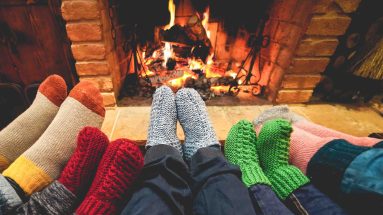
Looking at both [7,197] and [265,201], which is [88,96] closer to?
[7,197]

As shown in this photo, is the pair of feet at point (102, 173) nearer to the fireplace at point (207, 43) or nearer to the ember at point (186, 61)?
the fireplace at point (207, 43)

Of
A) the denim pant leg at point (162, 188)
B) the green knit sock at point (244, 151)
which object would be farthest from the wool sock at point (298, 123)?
the denim pant leg at point (162, 188)

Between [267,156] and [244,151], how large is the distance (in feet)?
0.27

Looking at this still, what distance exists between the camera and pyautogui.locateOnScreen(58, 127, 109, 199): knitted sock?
540mm

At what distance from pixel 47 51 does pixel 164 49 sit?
2.65 feet

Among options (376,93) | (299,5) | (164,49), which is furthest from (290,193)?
(376,93)

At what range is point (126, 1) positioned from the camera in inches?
51.8

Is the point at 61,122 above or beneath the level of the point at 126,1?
beneath

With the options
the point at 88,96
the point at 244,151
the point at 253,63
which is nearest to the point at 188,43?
the point at 253,63

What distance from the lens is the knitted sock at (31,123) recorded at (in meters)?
0.62

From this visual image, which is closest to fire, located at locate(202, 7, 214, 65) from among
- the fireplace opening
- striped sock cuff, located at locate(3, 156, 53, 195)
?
the fireplace opening

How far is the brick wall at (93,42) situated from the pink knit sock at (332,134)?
1.06 meters

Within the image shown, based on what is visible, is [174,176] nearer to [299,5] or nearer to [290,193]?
[290,193]

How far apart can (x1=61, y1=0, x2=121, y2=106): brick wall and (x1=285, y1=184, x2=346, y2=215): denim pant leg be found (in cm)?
107
